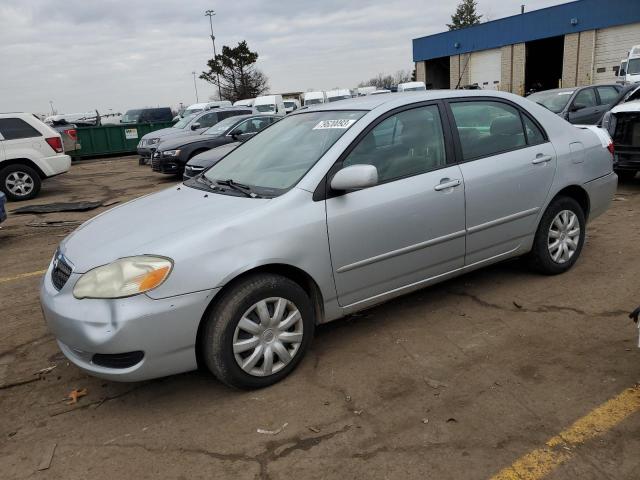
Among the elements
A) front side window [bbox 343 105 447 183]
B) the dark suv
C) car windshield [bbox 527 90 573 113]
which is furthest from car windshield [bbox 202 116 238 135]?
the dark suv

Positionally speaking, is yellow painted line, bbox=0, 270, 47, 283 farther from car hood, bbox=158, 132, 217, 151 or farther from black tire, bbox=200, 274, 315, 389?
car hood, bbox=158, 132, 217, 151

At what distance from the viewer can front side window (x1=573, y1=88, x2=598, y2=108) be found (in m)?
11.6

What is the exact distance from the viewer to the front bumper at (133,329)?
2.60 meters

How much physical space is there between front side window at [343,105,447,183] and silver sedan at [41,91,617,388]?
11mm

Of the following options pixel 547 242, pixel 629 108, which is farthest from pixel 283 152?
pixel 629 108

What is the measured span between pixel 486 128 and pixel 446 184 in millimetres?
742

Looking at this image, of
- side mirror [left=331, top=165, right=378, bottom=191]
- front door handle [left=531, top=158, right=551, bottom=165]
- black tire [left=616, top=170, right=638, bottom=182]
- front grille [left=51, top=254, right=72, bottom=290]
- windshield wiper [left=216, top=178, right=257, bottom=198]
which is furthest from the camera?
black tire [left=616, top=170, right=638, bottom=182]

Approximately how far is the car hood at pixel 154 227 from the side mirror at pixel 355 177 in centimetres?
46

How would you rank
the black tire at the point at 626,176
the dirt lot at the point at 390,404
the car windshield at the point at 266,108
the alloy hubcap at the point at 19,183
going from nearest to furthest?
1. the dirt lot at the point at 390,404
2. the black tire at the point at 626,176
3. the alloy hubcap at the point at 19,183
4. the car windshield at the point at 266,108

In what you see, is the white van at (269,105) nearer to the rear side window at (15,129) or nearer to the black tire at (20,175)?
the black tire at (20,175)

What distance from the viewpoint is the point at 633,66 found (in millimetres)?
20000

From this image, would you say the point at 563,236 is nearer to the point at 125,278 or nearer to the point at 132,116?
the point at 125,278

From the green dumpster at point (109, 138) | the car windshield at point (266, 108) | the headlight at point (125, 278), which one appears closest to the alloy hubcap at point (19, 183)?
the headlight at point (125, 278)

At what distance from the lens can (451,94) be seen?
12.9 ft
